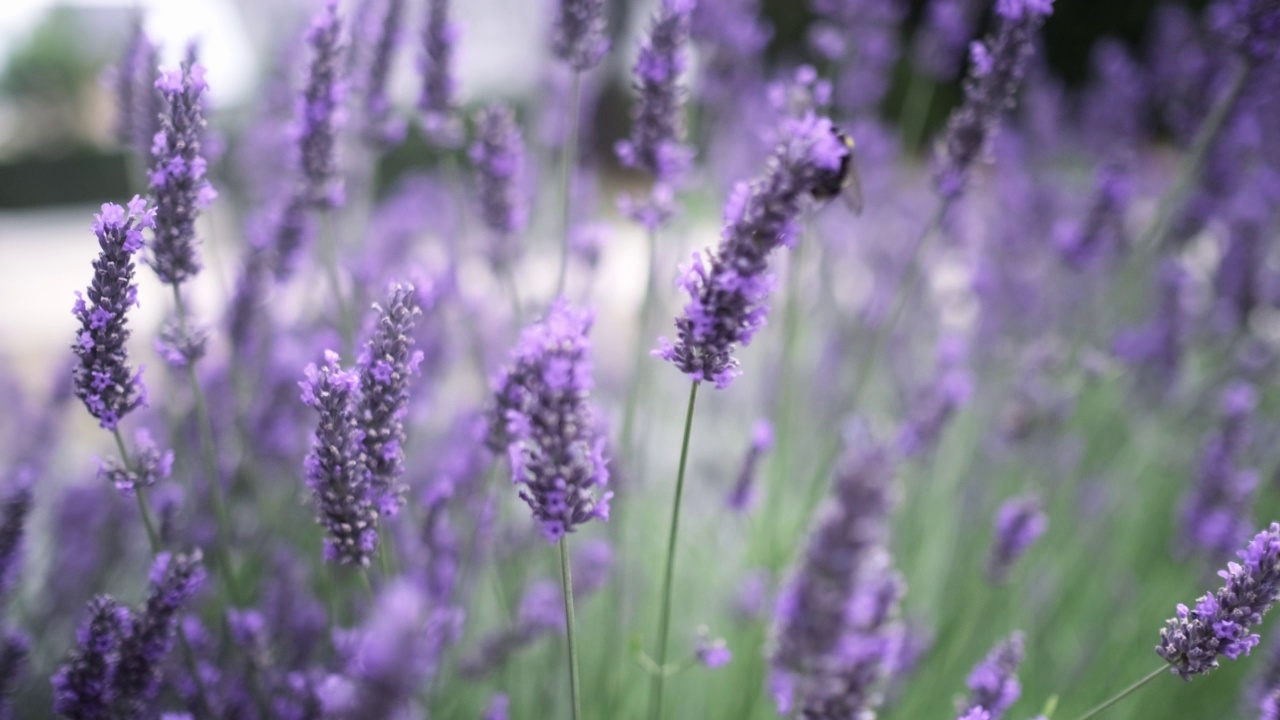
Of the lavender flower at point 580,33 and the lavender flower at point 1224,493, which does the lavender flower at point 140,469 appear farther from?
the lavender flower at point 1224,493

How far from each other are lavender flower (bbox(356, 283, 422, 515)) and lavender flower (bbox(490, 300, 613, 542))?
12 centimetres

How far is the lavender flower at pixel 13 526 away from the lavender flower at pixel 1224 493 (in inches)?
80.2

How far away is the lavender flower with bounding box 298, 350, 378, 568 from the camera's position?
957 mm

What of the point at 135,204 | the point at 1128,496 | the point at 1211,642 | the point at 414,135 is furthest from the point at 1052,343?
the point at 414,135

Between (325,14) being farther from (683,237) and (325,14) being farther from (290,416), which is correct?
(683,237)

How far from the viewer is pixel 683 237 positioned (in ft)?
8.17

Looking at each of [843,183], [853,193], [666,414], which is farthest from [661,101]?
[666,414]

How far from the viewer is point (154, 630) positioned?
1.06 meters

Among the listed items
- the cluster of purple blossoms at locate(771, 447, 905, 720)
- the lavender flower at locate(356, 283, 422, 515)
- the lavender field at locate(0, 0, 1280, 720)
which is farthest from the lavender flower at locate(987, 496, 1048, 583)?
the lavender flower at locate(356, 283, 422, 515)

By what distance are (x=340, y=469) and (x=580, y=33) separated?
84 centimetres

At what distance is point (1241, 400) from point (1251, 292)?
0.80 metres

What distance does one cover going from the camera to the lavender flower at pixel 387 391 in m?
0.95

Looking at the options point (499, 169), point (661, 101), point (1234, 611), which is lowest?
point (1234, 611)

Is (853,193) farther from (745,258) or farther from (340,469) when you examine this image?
(340,469)
